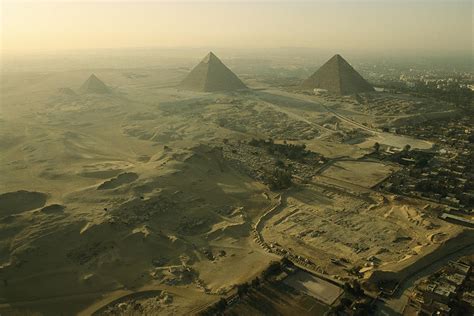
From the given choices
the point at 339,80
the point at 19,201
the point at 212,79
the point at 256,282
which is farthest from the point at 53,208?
the point at 339,80

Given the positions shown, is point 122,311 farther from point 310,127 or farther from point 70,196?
point 310,127

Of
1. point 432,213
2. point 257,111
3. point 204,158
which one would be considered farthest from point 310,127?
point 432,213

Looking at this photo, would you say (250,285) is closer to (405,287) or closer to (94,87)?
(405,287)

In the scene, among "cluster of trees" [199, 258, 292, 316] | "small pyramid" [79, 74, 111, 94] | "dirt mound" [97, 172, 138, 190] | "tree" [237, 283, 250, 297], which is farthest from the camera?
"small pyramid" [79, 74, 111, 94]

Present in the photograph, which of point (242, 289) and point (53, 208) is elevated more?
point (53, 208)

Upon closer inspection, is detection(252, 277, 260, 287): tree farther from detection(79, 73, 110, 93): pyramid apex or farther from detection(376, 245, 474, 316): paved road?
detection(79, 73, 110, 93): pyramid apex

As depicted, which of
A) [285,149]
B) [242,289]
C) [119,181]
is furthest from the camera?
[285,149]

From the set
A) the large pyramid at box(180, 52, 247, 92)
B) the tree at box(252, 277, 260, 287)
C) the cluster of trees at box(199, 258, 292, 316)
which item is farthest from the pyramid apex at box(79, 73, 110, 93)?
the tree at box(252, 277, 260, 287)
